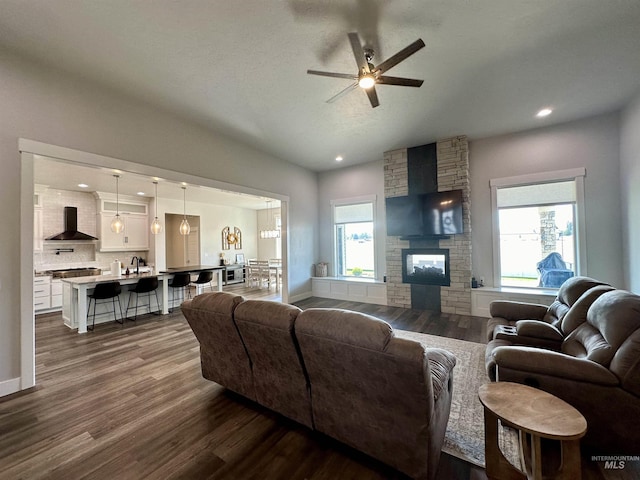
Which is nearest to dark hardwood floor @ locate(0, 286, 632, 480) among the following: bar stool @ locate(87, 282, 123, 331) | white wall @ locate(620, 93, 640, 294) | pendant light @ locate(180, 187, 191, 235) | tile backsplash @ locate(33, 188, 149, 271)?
bar stool @ locate(87, 282, 123, 331)

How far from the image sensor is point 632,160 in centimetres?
380

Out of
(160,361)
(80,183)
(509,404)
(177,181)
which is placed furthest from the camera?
(80,183)

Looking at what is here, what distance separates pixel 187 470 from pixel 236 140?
4.81 meters

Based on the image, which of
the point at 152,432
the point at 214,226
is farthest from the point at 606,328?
the point at 214,226

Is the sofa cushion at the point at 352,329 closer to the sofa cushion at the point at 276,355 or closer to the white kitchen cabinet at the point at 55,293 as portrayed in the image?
the sofa cushion at the point at 276,355

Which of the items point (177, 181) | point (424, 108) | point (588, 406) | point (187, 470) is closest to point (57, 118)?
point (177, 181)

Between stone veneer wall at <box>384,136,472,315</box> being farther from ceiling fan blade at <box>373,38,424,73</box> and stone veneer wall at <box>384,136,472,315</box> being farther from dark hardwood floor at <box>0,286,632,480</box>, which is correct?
dark hardwood floor at <box>0,286,632,480</box>

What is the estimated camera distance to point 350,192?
6.86m

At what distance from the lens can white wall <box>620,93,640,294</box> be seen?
370 centimetres

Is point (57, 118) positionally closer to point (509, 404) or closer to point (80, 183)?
point (80, 183)

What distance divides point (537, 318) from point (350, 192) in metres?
4.70

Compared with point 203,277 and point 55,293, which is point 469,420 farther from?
point 55,293

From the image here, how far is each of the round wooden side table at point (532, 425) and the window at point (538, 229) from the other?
4198 mm

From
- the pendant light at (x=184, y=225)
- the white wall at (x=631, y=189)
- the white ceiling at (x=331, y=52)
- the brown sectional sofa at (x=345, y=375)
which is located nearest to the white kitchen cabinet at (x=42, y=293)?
the pendant light at (x=184, y=225)
